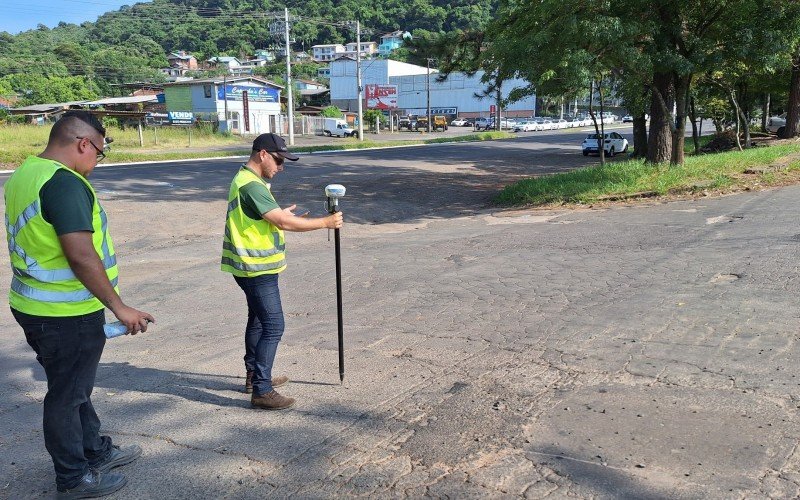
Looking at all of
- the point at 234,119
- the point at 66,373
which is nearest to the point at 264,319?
the point at 66,373

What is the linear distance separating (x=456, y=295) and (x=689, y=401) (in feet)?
11.3

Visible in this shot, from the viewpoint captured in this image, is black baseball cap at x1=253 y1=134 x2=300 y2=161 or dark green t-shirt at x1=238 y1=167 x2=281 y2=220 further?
black baseball cap at x1=253 y1=134 x2=300 y2=161

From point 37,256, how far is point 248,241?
4.53 feet

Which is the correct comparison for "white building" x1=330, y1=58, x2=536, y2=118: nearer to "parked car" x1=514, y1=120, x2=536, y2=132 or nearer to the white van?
"parked car" x1=514, y1=120, x2=536, y2=132

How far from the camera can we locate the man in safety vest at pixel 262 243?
425 cm

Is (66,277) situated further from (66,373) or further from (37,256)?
(66,373)

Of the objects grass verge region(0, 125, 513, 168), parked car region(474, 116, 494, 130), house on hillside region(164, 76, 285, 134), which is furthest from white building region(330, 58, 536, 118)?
grass verge region(0, 125, 513, 168)

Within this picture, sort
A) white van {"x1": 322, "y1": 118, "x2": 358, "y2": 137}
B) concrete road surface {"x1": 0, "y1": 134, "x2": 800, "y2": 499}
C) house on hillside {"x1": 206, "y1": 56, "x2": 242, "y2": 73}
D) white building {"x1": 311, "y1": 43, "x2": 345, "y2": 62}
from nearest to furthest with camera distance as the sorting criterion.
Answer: concrete road surface {"x1": 0, "y1": 134, "x2": 800, "y2": 499} → white van {"x1": 322, "y1": 118, "x2": 358, "y2": 137} → house on hillside {"x1": 206, "y1": 56, "x2": 242, "y2": 73} → white building {"x1": 311, "y1": 43, "x2": 345, "y2": 62}

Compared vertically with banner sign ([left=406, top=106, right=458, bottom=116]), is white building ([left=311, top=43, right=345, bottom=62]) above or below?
above

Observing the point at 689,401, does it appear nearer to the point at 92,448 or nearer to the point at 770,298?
the point at 770,298

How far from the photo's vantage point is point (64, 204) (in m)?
3.01

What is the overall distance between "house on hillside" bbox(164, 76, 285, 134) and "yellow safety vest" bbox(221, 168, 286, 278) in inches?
2329

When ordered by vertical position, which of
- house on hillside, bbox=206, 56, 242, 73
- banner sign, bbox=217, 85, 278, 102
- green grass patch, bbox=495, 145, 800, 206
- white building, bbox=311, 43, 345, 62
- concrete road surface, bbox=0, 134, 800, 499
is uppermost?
white building, bbox=311, 43, 345, 62

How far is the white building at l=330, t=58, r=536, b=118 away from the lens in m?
95.1
